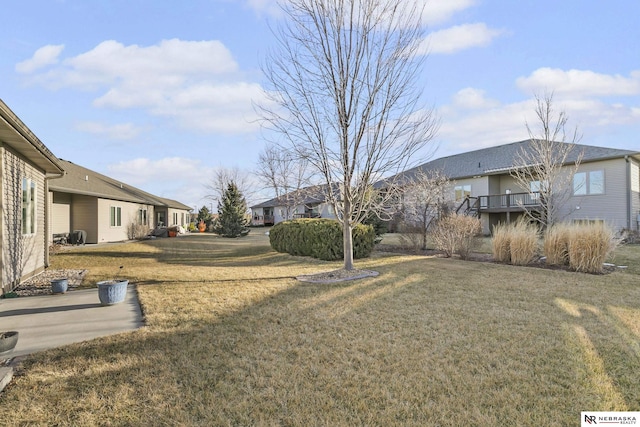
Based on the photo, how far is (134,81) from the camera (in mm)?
11484

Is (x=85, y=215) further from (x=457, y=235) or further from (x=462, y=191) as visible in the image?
(x=462, y=191)

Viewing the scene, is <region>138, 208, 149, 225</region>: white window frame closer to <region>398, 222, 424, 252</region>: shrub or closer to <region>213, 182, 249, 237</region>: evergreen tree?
<region>213, 182, 249, 237</region>: evergreen tree

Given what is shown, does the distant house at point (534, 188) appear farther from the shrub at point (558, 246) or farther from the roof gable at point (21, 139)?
the roof gable at point (21, 139)

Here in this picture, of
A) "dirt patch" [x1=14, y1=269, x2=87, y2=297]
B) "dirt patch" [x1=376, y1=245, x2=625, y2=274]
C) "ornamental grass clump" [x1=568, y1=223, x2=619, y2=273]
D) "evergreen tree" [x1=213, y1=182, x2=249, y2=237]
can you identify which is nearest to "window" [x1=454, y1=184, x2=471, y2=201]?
"dirt patch" [x1=376, y1=245, x2=625, y2=274]

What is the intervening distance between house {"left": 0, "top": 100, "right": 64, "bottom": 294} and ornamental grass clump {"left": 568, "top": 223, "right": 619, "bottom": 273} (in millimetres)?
11957

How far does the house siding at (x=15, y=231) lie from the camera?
6.42 meters

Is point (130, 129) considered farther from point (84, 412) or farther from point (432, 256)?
point (84, 412)

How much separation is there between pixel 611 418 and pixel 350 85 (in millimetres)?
6886

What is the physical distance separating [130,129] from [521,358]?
20.0 meters

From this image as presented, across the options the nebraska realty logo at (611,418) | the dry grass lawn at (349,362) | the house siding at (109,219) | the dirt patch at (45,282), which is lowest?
the nebraska realty logo at (611,418)

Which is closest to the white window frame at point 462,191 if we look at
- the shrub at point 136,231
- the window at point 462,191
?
the window at point 462,191

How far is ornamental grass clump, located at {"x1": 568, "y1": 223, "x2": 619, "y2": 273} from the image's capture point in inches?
319

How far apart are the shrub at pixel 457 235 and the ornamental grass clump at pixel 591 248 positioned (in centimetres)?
276

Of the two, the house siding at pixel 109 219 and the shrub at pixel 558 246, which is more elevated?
the house siding at pixel 109 219
